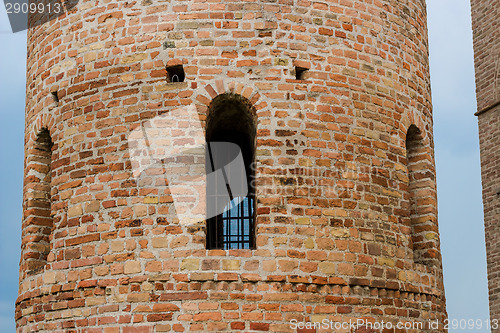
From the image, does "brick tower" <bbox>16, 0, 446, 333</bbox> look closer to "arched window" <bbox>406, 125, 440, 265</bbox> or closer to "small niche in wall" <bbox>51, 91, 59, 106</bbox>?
"small niche in wall" <bbox>51, 91, 59, 106</bbox>

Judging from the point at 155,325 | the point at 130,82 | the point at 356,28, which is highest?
the point at 356,28

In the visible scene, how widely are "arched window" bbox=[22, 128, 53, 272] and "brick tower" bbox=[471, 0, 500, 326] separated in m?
9.70

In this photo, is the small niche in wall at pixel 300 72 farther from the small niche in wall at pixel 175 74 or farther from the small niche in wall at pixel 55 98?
the small niche in wall at pixel 55 98

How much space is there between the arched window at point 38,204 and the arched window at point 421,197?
427 centimetres

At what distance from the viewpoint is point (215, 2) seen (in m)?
7.24

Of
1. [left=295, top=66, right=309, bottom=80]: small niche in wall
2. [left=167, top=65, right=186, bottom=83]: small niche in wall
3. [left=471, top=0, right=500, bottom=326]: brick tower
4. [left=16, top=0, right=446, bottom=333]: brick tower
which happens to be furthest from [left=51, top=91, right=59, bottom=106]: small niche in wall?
[left=471, top=0, right=500, bottom=326]: brick tower

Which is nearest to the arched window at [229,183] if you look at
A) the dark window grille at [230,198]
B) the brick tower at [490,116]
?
the dark window grille at [230,198]

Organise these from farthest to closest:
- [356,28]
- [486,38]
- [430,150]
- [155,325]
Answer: [486,38] < [430,150] < [356,28] < [155,325]

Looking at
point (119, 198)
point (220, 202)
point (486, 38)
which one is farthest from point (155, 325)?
point (486, 38)

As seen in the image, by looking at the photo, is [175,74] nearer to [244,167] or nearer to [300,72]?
[300,72]

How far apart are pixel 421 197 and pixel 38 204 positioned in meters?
4.49

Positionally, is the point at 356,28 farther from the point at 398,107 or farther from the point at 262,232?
the point at 262,232

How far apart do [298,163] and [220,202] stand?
138 cm

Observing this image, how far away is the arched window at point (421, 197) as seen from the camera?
8102mm
